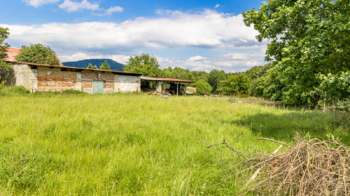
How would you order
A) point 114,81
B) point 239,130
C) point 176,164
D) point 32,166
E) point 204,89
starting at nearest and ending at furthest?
point 32,166, point 176,164, point 239,130, point 114,81, point 204,89

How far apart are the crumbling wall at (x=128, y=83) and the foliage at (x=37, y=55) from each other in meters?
17.5

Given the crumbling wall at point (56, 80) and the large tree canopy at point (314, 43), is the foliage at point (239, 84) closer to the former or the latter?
the crumbling wall at point (56, 80)

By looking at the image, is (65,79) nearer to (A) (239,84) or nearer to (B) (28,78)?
(B) (28,78)

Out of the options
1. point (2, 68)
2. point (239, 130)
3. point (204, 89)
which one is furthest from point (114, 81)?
point (204, 89)

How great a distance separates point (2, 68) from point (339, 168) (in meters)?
26.7

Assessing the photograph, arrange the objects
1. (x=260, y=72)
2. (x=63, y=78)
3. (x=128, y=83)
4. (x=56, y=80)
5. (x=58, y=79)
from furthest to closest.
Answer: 1. (x=260, y=72)
2. (x=128, y=83)
3. (x=63, y=78)
4. (x=58, y=79)
5. (x=56, y=80)

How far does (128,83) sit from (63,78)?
7567mm

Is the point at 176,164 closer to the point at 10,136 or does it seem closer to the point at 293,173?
the point at 293,173

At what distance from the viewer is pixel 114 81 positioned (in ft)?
70.9

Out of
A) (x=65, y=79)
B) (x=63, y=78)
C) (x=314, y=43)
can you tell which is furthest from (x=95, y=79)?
(x=314, y=43)

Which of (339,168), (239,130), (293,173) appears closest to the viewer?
(339,168)

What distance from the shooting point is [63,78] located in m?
17.9

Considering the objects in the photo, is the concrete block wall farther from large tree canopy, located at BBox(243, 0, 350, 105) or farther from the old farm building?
large tree canopy, located at BBox(243, 0, 350, 105)

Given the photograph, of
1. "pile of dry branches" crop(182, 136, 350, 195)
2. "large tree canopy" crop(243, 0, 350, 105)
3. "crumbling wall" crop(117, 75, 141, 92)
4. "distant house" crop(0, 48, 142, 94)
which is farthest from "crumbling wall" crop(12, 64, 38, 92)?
"pile of dry branches" crop(182, 136, 350, 195)
